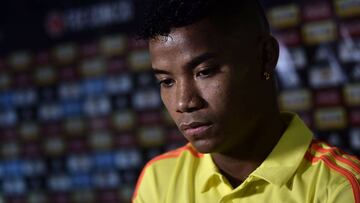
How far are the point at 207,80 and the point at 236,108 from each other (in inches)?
2.4

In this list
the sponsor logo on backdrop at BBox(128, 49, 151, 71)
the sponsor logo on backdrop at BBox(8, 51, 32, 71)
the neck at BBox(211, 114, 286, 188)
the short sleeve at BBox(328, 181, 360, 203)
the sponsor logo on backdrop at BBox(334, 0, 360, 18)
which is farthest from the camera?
the sponsor logo on backdrop at BBox(8, 51, 32, 71)

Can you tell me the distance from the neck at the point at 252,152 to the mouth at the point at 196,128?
9 centimetres

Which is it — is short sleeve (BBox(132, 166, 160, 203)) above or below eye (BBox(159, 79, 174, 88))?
below

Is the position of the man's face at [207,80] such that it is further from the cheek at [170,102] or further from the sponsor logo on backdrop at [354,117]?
the sponsor logo on backdrop at [354,117]

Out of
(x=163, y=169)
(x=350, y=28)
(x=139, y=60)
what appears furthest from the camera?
(x=139, y=60)

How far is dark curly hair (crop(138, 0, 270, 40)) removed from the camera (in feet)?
2.23

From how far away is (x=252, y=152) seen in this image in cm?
77

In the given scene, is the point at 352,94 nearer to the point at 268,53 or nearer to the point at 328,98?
the point at 328,98

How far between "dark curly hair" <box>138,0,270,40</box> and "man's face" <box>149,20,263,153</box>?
12mm

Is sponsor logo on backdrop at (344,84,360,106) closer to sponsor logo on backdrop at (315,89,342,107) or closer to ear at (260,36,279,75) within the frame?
sponsor logo on backdrop at (315,89,342,107)

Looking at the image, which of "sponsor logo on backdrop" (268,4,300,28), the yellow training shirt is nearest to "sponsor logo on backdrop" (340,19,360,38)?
"sponsor logo on backdrop" (268,4,300,28)

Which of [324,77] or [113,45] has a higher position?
[113,45]

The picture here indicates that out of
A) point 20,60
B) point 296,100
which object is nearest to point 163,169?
point 296,100

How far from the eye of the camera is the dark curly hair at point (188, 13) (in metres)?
0.68
